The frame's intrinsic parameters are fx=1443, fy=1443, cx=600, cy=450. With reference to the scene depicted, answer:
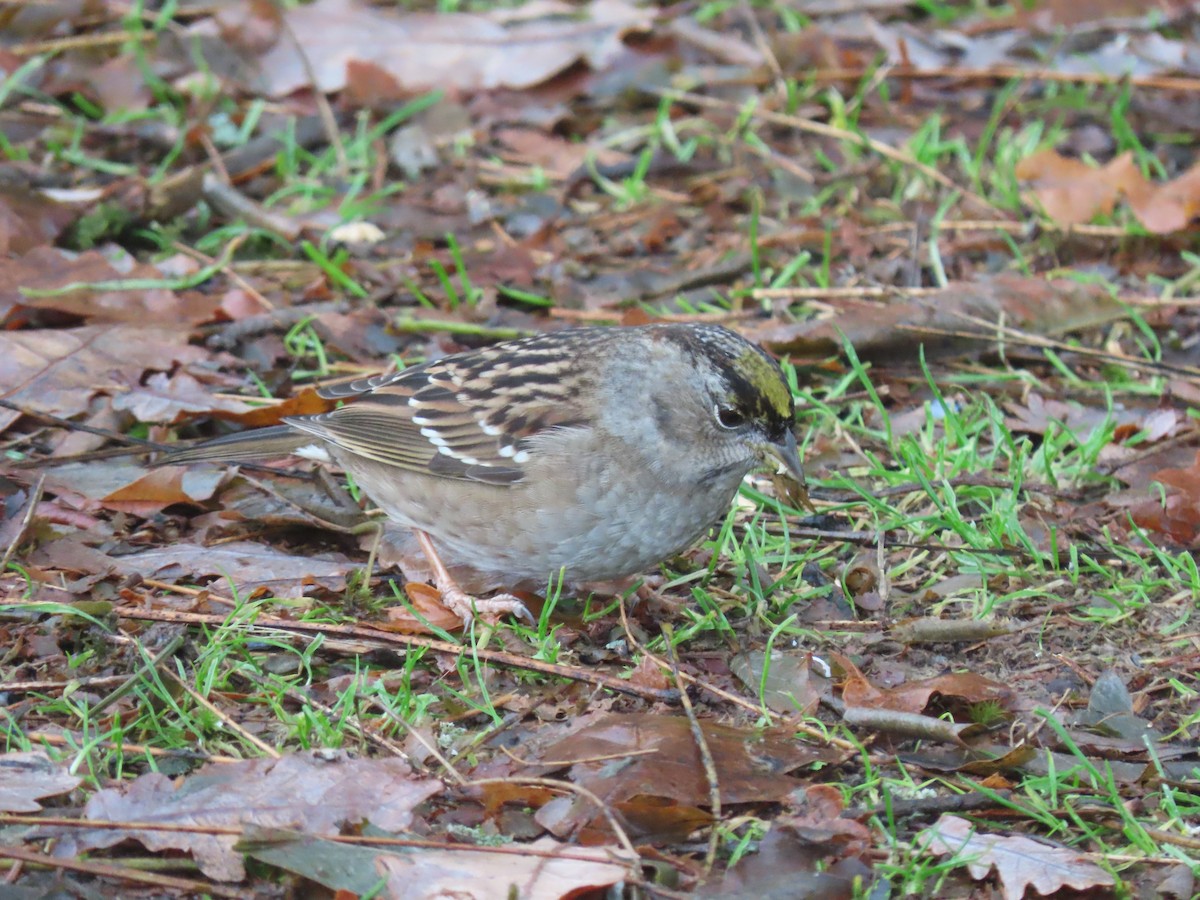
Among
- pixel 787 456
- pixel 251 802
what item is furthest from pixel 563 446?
pixel 251 802

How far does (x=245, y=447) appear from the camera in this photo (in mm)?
4605

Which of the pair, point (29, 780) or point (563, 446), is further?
point (563, 446)

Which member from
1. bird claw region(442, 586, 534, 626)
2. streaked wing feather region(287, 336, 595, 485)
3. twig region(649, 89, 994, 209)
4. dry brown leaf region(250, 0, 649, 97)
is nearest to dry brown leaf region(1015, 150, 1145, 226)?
twig region(649, 89, 994, 209)

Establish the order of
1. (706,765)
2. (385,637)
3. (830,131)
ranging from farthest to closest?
→ (830,131) < (385,637) < (706,765)

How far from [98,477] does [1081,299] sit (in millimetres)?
3758

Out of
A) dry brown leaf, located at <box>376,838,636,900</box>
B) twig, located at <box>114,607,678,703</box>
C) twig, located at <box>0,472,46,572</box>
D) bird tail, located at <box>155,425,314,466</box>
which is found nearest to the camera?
dry brown leaf, located at <box>376,838,636,900</box>

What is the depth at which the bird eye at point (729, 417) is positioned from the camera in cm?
416

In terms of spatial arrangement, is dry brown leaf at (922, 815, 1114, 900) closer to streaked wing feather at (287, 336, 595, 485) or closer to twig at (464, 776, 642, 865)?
twig at (464, 776, 642, 865)

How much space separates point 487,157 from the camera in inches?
282

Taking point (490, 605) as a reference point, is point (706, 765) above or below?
above

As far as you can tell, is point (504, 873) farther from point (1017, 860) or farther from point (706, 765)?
point (1017, 860)

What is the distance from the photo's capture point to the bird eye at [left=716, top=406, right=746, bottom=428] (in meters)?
4.16

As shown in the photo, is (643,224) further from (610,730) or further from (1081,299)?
(610,730)

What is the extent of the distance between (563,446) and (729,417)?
1.61 feet
